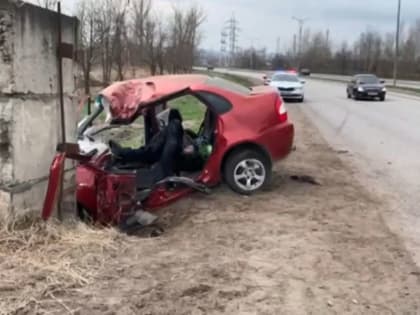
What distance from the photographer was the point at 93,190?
24.5 feet

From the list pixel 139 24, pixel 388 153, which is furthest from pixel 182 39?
pixel 388 153

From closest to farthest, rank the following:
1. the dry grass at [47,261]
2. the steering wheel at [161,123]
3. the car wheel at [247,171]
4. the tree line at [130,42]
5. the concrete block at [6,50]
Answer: the dry grass at [47,261] < the concrete block at [6,50] < the car wheel at [247,171] < the steering wheel at [161,123] < the tree line at [130,42]

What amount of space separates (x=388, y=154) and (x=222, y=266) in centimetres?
883

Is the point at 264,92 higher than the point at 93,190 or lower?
higher

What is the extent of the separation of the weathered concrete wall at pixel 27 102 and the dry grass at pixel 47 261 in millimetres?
326

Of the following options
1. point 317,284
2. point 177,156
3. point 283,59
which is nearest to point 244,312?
point 317,284

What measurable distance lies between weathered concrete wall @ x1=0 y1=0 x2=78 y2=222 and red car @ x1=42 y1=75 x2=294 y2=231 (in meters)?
1.24

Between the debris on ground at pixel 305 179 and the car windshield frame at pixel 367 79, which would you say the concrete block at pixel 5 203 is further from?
the car windshield frame at pixel 367 79

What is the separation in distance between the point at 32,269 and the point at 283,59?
13035cm

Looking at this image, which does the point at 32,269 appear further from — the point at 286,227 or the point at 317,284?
the point at 286,227

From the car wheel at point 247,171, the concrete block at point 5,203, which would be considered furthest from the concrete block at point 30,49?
the car wheel at point 247,171

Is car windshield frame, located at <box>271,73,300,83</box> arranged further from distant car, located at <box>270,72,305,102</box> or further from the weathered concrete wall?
the weathered concrete wall

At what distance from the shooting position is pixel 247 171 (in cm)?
831

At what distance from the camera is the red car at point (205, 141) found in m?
7.59
